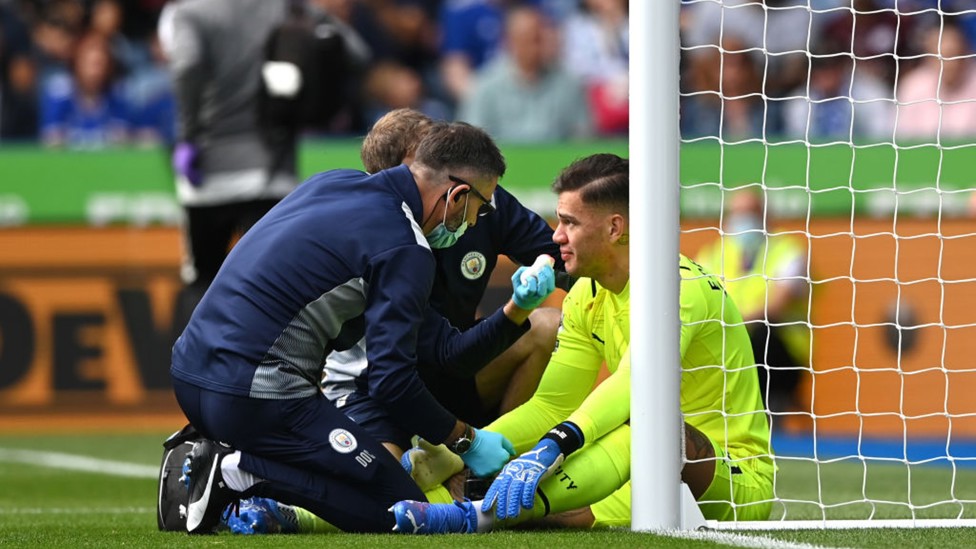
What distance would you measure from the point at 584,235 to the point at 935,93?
21.9 feet

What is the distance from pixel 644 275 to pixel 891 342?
19.6 feet

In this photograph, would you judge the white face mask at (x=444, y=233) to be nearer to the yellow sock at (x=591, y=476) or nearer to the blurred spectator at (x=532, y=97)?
the yellow sock at (x=591, y=476)

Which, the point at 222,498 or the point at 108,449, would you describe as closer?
the point at 222,498

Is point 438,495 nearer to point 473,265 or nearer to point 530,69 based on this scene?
point 473,265

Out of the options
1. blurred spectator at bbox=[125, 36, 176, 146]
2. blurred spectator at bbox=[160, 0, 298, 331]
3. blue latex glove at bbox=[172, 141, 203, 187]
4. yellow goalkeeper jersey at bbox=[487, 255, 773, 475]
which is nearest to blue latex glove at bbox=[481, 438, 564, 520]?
yellow goalkeeper jersey at bbox=[487, 255, 773, 475]

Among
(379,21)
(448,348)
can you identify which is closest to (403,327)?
(448,348)

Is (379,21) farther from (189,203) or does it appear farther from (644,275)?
(644,275)

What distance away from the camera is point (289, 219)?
4.51m

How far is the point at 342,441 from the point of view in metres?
4.46

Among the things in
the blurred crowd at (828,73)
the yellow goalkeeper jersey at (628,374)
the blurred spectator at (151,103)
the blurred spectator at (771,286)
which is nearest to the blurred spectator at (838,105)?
the blurred crowd at (828,73)

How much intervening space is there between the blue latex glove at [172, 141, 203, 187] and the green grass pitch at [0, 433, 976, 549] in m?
1.59

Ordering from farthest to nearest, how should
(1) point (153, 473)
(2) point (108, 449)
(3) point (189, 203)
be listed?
1. (2) point (108, 449)
2. (3) point (189, 203)
3. (1) point (153, 473)

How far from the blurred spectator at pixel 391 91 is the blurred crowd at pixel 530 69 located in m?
0.01

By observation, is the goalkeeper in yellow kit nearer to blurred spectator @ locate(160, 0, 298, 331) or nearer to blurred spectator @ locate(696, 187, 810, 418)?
blurred spectator @ locate(160, 0, 298, 331)
